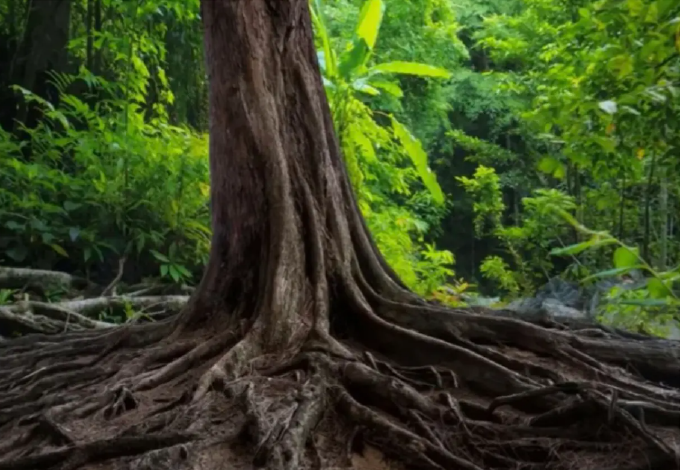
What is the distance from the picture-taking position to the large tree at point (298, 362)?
2.18m

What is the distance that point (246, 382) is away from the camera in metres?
2.61

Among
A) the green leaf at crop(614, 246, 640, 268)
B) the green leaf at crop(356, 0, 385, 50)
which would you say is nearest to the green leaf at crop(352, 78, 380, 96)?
the green leaf at crop(356, 0, 385, 50)

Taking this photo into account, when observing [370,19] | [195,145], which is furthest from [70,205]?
[370,19]

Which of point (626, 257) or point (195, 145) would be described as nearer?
point (626, 257)

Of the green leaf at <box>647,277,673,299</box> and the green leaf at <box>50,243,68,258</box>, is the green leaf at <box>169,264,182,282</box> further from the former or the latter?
the green leaf at <box>647,277,673,299</box>

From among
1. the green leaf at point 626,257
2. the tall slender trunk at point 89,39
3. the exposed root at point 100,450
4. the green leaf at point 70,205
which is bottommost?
the exposed root at point 100,450

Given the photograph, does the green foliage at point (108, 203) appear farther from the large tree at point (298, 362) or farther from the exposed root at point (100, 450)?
the exposed root at point (100, 450)

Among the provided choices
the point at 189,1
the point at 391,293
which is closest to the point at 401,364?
the point at 391,293

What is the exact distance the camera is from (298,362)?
9.00 ft

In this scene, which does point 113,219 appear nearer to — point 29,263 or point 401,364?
point 29,263

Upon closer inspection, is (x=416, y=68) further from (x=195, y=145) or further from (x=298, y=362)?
(x=298, y=362)

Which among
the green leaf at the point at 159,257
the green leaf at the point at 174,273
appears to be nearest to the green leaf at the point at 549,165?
the green leaf at the point at 174,273

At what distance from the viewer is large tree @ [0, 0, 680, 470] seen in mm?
2184

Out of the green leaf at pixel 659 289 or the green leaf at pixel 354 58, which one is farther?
the green leaf at pixel 354 58
